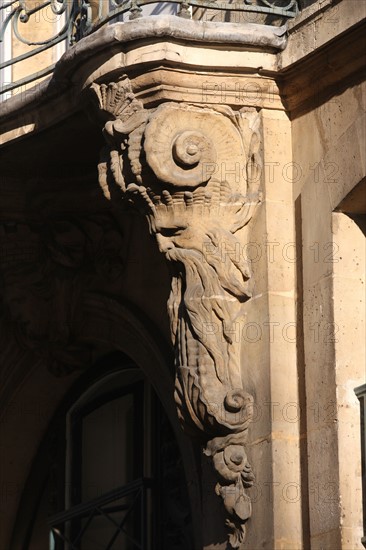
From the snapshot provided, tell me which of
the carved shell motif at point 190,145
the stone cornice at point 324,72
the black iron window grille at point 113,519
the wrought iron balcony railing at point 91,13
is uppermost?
the wrought iron balcony railing at point 91,13

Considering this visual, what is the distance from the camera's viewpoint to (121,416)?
10977mm

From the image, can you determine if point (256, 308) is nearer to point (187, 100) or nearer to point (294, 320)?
point (294, 320)

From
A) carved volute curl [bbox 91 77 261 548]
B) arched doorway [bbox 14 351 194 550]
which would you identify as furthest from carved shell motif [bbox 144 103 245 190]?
arched doorway [bbox 14 351 194 550]

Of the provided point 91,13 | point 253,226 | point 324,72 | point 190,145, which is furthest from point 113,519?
point 324,72

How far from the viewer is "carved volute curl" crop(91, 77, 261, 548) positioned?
28.4ft

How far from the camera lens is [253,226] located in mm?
8891

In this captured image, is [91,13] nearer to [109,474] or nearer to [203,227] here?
[203,227]

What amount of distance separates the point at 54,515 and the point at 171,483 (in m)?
1.02

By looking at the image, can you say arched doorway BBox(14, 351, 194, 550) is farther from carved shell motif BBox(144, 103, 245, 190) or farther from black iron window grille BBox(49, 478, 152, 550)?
carved shell motif BBox(144, 103, 245, 190)

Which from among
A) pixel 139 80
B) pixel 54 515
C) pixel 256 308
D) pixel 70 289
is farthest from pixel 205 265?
pixel 54 515

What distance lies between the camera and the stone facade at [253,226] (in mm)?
8477

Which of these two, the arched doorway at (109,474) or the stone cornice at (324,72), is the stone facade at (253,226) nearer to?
the stone cornice at (324,72)

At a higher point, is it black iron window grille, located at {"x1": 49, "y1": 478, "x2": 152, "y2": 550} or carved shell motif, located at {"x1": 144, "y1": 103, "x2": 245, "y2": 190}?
carved shell motif, located at {"x1": 144, "y1": 103, "x2": 245, "y2": 190}

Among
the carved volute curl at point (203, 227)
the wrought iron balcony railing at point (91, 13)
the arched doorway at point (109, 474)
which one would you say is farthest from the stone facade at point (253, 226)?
the arched doorway at point (109, 474)
